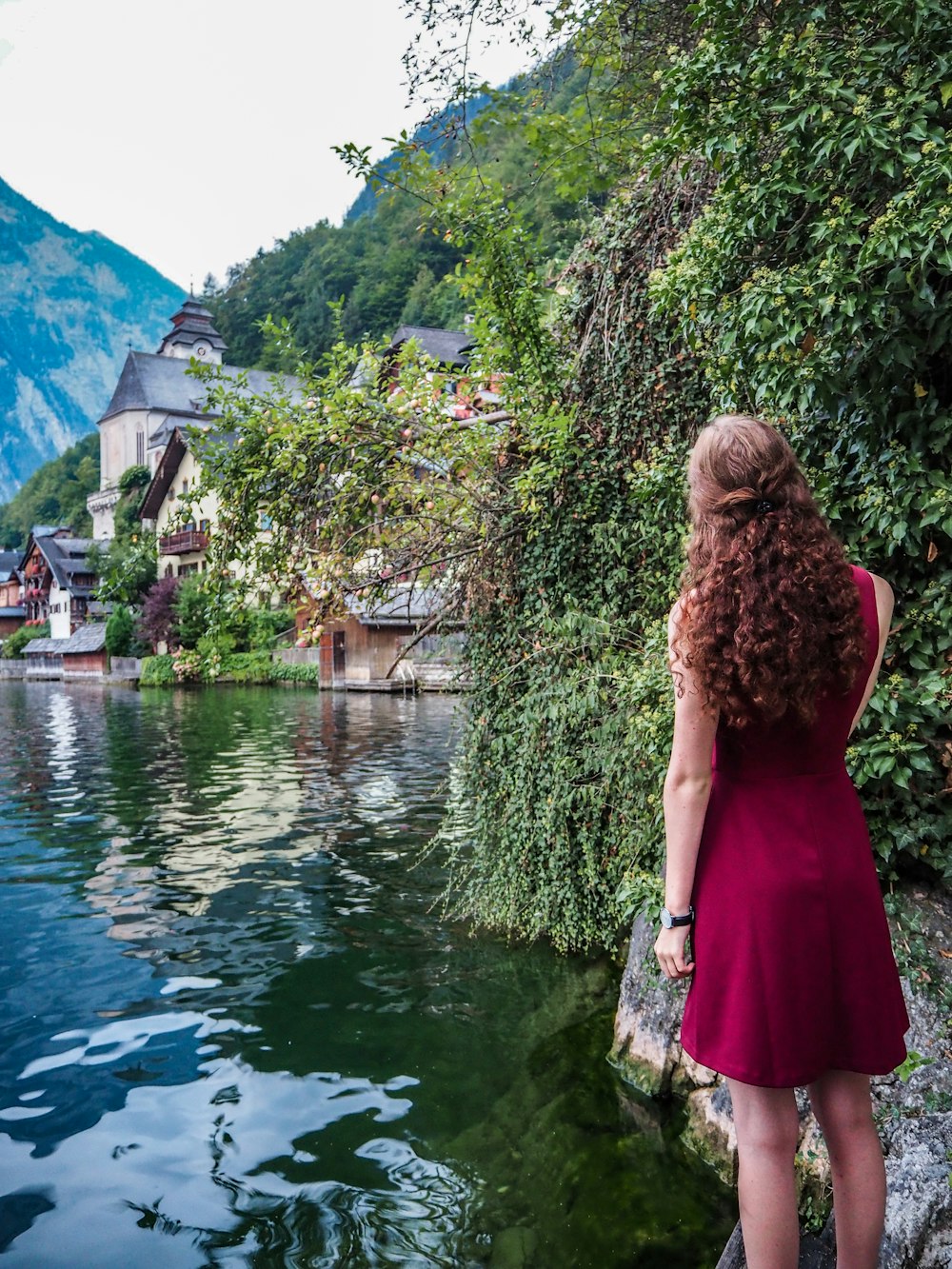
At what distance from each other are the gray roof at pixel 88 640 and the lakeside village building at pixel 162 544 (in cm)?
10

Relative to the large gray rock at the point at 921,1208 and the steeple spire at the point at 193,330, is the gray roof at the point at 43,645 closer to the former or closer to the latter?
the steeple spire at the point at 193,330

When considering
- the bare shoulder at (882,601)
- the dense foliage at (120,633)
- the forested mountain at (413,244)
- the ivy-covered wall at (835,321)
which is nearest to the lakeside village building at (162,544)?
the dense foliage at (120,633)

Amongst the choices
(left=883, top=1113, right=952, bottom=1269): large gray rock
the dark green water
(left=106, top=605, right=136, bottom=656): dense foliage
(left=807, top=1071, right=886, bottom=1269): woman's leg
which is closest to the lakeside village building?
(left=106, top=605, right=136, bottom=656): dense foliage

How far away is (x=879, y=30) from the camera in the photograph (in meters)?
3.35

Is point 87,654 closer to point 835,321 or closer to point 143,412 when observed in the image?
point 143,412

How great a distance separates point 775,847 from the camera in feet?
Answer: 6.77

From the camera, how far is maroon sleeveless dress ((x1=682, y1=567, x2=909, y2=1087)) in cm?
204

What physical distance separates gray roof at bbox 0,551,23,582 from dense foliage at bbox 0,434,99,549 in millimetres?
6035

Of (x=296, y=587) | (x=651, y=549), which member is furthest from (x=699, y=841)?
(x=296, y=587)

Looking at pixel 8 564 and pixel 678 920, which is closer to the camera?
pixel 678 920

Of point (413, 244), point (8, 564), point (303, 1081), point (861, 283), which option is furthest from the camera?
point (8, 564)

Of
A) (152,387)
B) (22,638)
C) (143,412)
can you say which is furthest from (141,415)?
(22,638)

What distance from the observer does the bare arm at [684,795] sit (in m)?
2.11

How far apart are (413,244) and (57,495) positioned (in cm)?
6866
